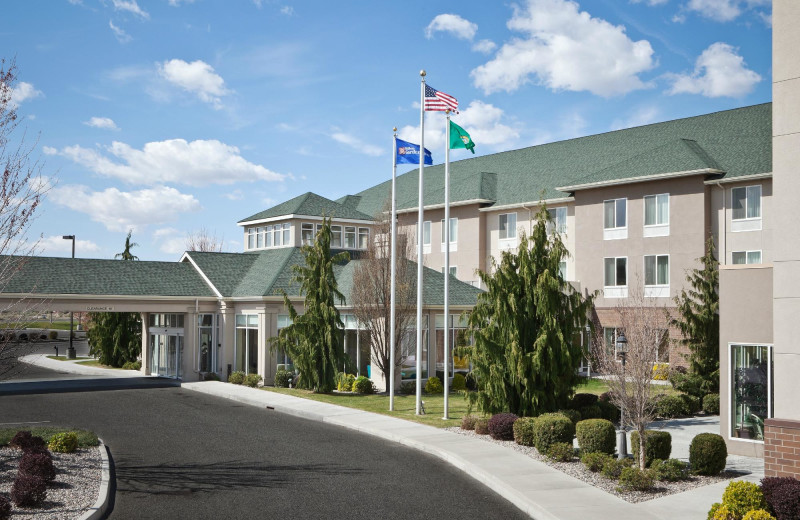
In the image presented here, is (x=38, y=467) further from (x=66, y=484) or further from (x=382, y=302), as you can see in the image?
(x=382, y=302)

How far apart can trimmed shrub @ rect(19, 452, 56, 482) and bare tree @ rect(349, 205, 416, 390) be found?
62.9 ft

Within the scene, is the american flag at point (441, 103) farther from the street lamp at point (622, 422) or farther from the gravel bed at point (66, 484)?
the gravel bed at point (66, 484)

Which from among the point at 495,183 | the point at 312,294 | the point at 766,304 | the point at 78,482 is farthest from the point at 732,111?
the point at 78,482

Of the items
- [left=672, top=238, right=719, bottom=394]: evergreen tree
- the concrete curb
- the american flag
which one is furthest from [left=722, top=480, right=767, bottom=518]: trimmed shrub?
[left=672, top=238, right=719, bottom=394]: evergreen tree

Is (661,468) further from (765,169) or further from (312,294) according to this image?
(765,169)

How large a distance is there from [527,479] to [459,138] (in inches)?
457

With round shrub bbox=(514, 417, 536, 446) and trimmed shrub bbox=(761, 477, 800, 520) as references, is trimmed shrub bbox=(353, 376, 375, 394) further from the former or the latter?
trimmed shrub bbox=(761, 477, 800, 520)

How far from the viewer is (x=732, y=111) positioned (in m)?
45.2

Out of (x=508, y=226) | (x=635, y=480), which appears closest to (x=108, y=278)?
(x=508, y=226)

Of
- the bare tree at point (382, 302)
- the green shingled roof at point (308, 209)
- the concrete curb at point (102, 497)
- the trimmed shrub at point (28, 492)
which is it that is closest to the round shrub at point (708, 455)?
the concrete curb at point (102, 497)

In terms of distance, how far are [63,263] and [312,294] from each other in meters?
14.4

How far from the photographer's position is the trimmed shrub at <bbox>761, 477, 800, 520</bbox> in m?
11.6

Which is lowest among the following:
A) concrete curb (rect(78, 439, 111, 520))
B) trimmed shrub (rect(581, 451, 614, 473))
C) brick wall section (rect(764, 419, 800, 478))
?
concrete curb (rect(78, 439, 111, 520))

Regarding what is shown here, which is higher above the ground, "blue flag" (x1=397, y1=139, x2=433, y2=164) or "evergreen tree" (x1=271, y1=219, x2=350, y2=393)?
"blue flag" (x1=397, y1=139, x2=433, y2=164)
